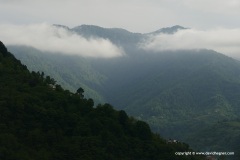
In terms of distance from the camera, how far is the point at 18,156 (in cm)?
10100

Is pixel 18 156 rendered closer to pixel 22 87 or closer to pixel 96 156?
pixel 96 156

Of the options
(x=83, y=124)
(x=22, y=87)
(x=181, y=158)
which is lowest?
(x=181, y=158)

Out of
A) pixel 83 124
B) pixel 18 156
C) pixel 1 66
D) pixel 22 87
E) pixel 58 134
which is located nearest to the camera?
pixel 18 156

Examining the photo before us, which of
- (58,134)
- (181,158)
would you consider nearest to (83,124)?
(58,134)

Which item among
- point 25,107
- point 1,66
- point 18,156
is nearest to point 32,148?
point 18,156

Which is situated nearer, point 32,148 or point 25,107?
point 32,148

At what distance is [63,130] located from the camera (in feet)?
397

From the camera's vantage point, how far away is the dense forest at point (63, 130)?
4286 inches

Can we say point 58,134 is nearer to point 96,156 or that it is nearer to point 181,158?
point 96,156

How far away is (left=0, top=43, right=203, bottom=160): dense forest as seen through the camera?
108875 millimetres

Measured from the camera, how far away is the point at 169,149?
126875 millimetres

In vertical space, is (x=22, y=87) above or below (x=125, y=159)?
above

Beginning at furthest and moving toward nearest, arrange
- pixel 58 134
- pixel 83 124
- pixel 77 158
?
pixel 83 124 < pixel 58 134 < pixel 77 158

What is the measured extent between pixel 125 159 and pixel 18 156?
89.3 feet
